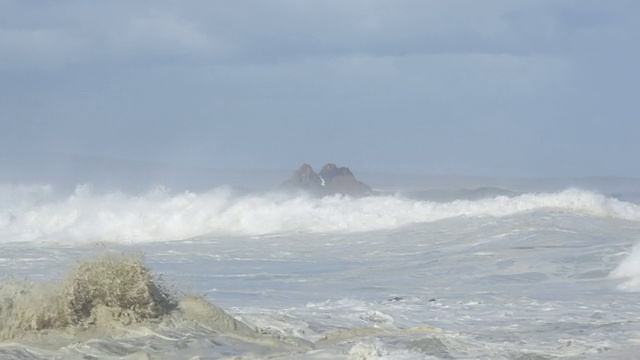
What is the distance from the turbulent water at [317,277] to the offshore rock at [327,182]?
2.97 metres

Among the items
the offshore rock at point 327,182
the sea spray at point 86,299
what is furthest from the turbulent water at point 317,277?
the offshore rock at point 327,182

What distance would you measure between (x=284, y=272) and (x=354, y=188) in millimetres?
25338

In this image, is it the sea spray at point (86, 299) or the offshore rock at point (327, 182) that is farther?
the offshore rock at point (327, 182)

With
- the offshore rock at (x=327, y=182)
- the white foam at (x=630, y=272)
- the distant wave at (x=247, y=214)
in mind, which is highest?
the offshore rock at (x=327, y=182)

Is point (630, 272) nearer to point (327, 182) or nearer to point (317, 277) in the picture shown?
point (317, 277)

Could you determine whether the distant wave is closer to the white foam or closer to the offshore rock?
the offshore rock

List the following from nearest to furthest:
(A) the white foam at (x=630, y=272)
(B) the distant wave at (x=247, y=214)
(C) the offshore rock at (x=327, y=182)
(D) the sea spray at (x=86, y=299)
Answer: (D) the sea spray at (x=86, y=299) → (A) the white foam at (x=630, y=272) → (B) the distant wave at (x=247, y=214) → (C) the offshore rock at (x=327, y=182)

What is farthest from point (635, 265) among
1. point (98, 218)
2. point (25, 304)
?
point (98, 218)

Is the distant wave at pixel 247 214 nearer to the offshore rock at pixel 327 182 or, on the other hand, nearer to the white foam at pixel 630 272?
the offshore rock at pixel 327 182

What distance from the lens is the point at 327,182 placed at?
47.7m

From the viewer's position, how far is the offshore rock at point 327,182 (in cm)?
4606

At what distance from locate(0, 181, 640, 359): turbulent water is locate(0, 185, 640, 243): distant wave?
0.10 m

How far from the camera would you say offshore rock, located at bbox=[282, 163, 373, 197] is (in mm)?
46062

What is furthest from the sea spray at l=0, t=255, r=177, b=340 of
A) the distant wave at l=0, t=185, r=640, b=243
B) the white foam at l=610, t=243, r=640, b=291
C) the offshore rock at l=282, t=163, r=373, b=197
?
the offshore rock at l=282, t=163, r=373, b=197
